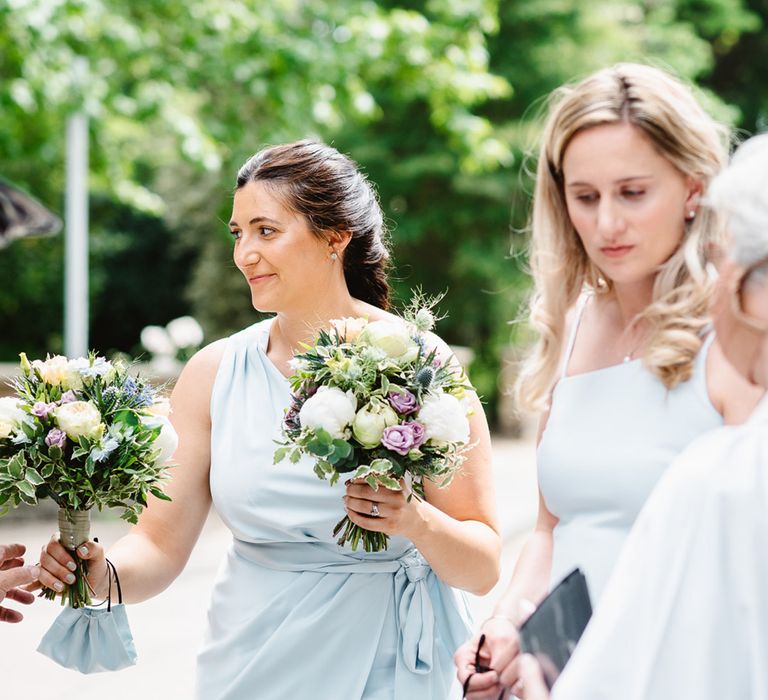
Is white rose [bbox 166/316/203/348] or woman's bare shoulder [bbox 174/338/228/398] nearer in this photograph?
woman's bare shoulder [bbox 174/338/228/398]

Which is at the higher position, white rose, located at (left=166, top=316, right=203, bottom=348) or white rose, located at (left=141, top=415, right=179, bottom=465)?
white rose, located at (left=166, top=316, right=203, bottom=348)

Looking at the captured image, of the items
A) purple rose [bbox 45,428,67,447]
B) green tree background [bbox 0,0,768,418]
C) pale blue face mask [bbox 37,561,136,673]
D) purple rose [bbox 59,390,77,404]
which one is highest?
green tree background [bbox 0,0,768,418]

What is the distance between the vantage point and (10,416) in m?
2.74

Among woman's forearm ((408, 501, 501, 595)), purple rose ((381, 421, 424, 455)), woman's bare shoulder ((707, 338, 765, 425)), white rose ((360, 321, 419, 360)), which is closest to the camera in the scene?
woman's bare shoulder ((707, 338, 765, 425))

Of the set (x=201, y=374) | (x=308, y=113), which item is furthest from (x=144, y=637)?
(x=308, y=113)

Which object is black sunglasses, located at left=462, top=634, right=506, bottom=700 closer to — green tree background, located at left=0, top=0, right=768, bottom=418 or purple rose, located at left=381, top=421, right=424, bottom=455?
purple rose, located at left=381, top=421, right=424, bottom=455

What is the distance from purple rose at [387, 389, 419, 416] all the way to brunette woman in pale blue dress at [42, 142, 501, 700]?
1.11 feet

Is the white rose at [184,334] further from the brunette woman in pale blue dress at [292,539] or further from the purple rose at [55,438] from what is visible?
the purple rose at [55,438]

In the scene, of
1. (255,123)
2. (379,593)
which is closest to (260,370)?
(379,593)

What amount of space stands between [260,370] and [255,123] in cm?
848

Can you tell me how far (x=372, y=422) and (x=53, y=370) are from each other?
0.86 meters

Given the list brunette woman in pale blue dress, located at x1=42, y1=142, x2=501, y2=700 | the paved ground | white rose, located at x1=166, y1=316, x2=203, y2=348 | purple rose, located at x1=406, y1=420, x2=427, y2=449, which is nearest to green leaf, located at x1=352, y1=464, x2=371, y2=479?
purple rose, located at x1=406, y1=420, x2=427, y2=449

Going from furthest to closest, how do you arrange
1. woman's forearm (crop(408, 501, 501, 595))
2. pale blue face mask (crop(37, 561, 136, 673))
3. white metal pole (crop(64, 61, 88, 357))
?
white metal pole (crop(64, 61, 88, 357))
pale blue face mask (crop(37, 561, 136, 673))
woman's forearm (crop(408, 501, 501, 595))

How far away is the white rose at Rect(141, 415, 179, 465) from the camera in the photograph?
2.78 metres
